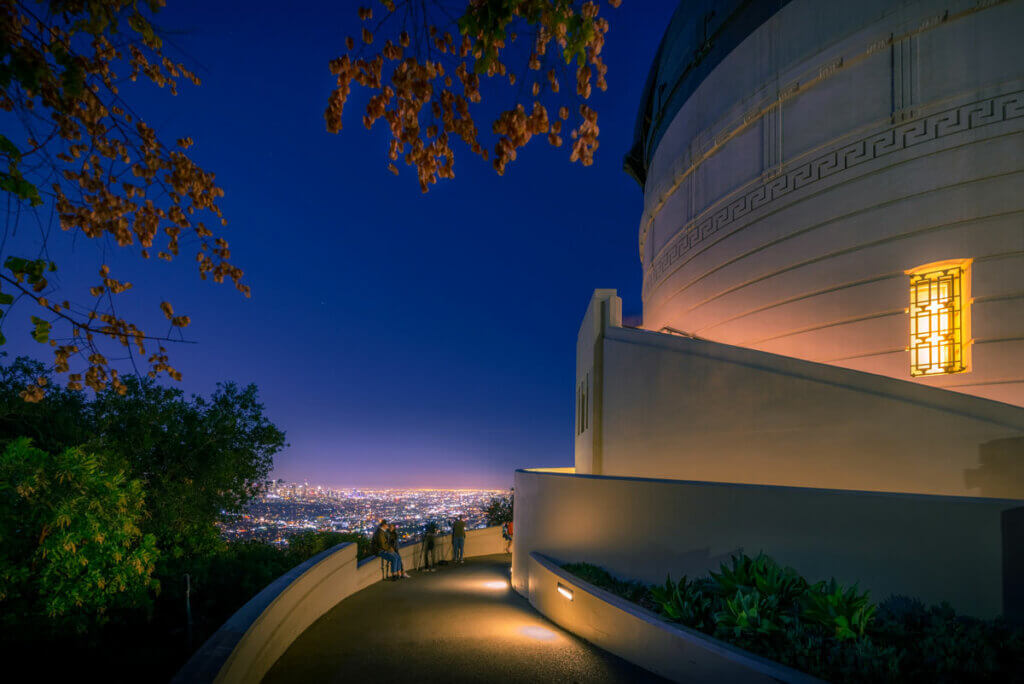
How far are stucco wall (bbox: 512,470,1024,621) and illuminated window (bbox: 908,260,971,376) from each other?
454 cm

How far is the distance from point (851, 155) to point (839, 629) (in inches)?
340

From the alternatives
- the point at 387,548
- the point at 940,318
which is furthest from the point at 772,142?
the point at 387,548

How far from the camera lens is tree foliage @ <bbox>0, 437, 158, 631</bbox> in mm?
6645

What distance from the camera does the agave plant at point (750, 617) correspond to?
16.4 feet

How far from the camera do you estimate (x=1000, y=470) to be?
6988mm

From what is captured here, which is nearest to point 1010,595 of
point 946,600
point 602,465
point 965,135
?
point 946,600

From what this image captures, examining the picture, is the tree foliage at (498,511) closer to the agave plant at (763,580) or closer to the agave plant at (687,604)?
the agave plant at (687,604)

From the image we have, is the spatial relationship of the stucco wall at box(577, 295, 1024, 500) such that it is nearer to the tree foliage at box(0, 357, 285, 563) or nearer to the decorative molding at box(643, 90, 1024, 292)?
the decorative molding at box(643, 90, 1024, 292)

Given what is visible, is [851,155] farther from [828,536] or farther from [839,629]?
[839,629]

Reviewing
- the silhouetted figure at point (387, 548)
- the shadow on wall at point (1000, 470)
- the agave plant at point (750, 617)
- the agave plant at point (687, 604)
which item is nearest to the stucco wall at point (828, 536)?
the agave plant at point (687, 604)

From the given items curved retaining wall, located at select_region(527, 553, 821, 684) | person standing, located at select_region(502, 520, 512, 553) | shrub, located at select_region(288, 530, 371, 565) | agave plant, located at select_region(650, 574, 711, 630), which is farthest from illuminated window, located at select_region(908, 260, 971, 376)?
person standing, located at select_region(502, 520, 512, 553)

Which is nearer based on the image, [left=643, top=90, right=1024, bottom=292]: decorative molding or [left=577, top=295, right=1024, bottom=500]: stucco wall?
[left=577, top=295, right=1024, bottom=500]: stucco wall

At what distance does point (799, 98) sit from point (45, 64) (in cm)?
1191

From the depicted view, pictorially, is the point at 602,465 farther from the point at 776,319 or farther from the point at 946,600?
the point at 946,600
